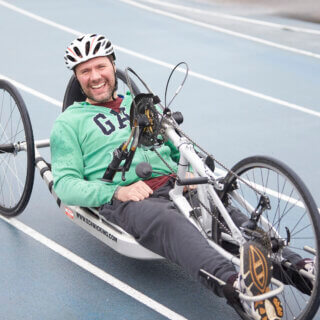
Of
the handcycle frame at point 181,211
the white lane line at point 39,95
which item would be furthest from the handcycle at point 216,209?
the white lane line at point 39,95

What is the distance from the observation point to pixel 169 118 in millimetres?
3883

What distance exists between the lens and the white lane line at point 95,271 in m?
3.89

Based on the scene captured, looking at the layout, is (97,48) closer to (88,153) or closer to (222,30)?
(88,153)

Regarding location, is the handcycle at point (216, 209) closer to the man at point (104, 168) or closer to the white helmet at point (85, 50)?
the man at point (104, 168)

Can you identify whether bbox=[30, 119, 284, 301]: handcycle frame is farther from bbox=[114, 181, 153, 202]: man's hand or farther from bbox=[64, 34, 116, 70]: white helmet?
bbox=[64, 34, 116, 70]: white helmet

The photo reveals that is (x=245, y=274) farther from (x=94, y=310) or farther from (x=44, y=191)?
(x=44, y=191)

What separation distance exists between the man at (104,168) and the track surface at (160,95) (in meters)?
0.45

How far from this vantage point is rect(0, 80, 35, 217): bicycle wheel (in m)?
4.54

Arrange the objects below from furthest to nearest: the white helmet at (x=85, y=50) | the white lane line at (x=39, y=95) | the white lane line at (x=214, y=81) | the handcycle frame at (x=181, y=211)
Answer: the white lane line at (x=214, y=81)
the white lane line at (x=39, y=95)
the white helmet at (x=85, y=50)
the handcycle frame at (x=181, y=211)

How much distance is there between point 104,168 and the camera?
4.14 meters


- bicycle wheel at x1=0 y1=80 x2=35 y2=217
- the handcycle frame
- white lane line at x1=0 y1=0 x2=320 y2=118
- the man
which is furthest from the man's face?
white lane line at x1=0 y1=0 x2=320 y2=118

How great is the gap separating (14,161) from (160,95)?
2388 mm

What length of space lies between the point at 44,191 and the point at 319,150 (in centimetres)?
→ 244

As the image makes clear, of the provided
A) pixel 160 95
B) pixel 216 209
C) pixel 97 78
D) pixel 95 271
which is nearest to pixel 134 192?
pixel 216 209
